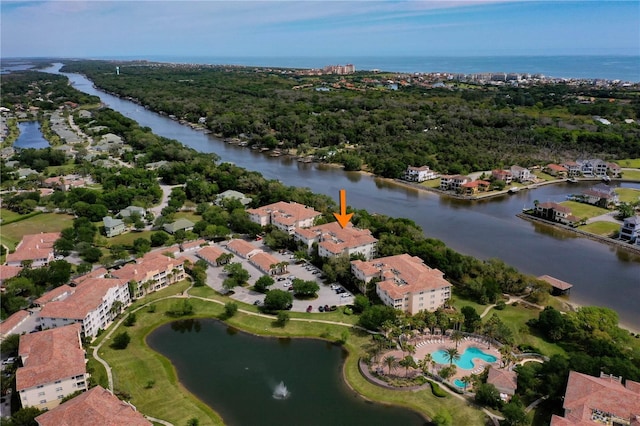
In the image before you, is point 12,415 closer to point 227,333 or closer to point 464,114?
point 227,333

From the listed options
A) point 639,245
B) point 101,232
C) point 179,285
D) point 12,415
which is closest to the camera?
point 12,415

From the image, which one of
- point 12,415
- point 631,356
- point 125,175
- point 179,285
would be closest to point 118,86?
point 125,175

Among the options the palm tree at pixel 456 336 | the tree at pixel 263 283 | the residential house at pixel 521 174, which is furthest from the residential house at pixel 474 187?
the tree at pixel 263 283

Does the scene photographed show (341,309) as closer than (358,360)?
No

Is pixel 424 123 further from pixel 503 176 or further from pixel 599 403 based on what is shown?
pixel 599 403

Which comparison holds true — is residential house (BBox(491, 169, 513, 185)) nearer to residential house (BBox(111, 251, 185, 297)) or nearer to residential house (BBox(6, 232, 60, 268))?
residential house (BBox(111, 251, 185, 297))
